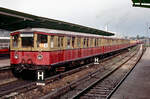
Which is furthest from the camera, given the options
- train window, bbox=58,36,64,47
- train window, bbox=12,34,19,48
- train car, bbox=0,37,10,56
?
train car, bbox=0,37,10,56

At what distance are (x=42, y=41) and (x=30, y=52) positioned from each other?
0.96 metres

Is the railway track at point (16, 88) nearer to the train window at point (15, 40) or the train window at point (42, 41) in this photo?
the train window at point (42, 41)

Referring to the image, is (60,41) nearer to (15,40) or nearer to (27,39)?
(27,39)

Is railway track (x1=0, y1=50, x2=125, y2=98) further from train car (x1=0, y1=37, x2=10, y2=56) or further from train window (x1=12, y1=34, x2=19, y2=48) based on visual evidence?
train car (x1=0, y1=37, x2=10, y2=56)

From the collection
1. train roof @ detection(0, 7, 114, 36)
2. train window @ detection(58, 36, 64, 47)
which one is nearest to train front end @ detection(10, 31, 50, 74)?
train window @ detection(58, 36, 64, 47)

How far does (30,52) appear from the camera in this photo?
1208 centimetres

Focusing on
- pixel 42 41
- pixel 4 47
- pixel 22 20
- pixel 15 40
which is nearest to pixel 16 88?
pixel 42 41

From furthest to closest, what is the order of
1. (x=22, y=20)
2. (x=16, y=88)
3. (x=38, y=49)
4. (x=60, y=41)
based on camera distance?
A: (x=22, y=20)
(x=60, y=41)
(x=38, y=49)
(x=16, y=88)

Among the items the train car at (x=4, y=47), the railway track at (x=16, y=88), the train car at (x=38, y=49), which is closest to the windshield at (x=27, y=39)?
the train car at (x=38, y=49)

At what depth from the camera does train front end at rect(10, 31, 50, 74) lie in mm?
11984

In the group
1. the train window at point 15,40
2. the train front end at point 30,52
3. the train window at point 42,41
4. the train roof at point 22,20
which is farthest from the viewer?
the train roof at point 22,20

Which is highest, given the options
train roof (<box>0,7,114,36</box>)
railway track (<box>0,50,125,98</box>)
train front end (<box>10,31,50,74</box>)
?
train roof (<box>0,7,114,36</box>)

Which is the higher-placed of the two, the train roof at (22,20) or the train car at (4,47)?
the train roof at (22,20)

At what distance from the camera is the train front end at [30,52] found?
39.3 ft
